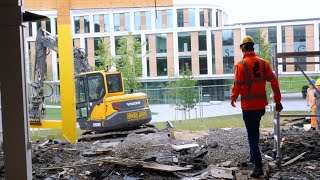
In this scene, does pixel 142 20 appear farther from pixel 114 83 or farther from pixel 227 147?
pixel 227 147

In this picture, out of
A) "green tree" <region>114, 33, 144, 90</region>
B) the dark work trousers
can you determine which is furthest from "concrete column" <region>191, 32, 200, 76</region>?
the dark work trousers

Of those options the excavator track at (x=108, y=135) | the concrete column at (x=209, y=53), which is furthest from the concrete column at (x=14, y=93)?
the concrete column at (x=209, y=53)

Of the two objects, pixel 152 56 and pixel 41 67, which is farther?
pixel 152 56

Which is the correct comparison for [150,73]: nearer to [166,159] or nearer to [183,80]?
[183,80]

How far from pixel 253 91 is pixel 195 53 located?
42.2m

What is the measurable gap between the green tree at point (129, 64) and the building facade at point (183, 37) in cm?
882

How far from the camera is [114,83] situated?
52.7ft

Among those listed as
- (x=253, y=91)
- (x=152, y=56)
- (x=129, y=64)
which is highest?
(x=152, y=56)

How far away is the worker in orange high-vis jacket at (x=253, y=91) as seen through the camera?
725 centimetres

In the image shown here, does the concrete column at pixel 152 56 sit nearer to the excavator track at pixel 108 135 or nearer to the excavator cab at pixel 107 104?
the excavator cab at pixel 107 104

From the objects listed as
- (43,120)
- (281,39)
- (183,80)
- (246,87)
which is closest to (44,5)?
(43,120)

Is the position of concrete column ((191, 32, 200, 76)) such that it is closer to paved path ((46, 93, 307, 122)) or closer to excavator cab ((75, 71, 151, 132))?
paved path ((46, 93, 307, 122))

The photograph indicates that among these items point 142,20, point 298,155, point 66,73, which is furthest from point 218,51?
point 298,155

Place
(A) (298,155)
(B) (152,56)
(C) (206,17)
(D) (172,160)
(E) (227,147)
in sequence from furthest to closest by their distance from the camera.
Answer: (C) (206,17)
(B) (152,56)
(E) (227,147)
(D) (172,160)
(A) (298,155)
